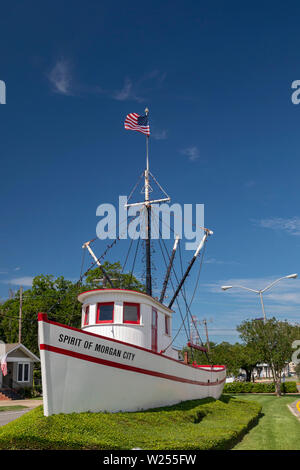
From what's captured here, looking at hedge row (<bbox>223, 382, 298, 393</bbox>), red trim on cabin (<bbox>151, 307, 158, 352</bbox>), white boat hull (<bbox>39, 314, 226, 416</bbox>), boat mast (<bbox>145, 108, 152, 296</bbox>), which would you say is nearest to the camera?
white boat hull (<bbox>39, 314, 226, 416</bbox>)

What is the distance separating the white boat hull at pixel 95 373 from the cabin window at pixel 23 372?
92.1 feet

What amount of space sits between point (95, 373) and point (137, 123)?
1783cm

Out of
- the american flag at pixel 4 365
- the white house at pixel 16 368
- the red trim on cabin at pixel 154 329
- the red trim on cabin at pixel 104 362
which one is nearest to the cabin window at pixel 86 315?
the red trim on cabin at pixel 154 329

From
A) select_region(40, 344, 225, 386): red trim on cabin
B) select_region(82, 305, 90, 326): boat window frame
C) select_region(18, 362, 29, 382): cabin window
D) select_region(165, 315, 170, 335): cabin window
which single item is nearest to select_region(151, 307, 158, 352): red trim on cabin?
select_region(40, 344, 225, 386): red trim on cabin

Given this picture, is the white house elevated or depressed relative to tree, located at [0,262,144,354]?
depressed

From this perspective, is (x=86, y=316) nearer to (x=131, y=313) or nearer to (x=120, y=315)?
(x=120, y=315)

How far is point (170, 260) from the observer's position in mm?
24828

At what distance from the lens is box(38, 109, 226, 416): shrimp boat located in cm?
1185

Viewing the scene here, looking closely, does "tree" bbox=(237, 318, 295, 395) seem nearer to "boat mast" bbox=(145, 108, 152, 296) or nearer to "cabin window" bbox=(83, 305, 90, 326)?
"boat mast" bbox=(145, 108, 152, 296)

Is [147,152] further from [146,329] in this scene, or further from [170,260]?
[146,329]

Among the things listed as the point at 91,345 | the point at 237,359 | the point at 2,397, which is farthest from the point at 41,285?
the point at 91,345

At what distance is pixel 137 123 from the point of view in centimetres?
2634

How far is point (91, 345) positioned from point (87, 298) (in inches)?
167

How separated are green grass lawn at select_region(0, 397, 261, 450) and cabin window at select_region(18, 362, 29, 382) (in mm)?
29073
